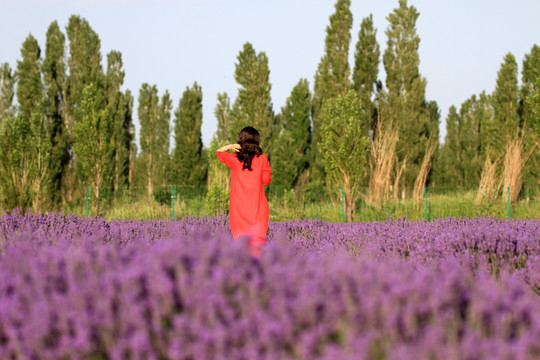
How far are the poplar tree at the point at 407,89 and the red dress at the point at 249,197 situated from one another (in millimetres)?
23189

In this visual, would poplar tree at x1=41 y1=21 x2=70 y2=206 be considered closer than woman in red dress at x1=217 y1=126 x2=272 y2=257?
No

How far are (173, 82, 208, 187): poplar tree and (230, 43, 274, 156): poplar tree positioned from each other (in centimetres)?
493

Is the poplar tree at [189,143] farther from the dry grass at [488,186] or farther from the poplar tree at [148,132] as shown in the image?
the dry grass at [488,186]

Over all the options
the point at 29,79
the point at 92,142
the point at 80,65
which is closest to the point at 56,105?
the point at 29,79

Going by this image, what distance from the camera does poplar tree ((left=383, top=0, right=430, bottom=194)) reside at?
28.8 meters

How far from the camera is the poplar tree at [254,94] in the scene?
29.0 m

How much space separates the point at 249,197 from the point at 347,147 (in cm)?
1206

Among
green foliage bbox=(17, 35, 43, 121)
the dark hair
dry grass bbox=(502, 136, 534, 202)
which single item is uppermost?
green foliage bbox=(17, 35, 43, 121)

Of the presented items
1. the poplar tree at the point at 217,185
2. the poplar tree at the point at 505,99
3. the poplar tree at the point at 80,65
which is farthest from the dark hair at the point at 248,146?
the poplar tree at the point at 505,99

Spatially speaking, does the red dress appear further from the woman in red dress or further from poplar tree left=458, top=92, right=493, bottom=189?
poplar tree left=458, top=92, right=493, bottom=189

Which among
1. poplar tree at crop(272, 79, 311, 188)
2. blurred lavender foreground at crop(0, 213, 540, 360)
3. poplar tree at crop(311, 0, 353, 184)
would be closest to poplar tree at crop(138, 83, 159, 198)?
→ poplar tree at crop(272, 79, 311, 188)

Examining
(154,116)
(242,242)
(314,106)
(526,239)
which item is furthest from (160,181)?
(242,242)

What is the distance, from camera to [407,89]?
29.7 metres

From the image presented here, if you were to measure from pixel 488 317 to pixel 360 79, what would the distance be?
89.8ft
